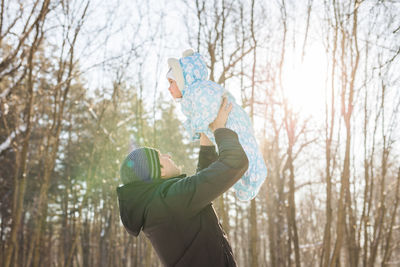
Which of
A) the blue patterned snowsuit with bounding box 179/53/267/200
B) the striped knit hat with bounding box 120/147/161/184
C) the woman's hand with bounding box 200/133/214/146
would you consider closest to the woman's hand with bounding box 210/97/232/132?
the blue patterned snowsuit with bounding box 179/53/267/200

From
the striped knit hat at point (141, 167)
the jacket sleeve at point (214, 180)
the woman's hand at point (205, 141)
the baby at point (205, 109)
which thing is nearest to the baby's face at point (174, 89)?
the baby at point (205, 109)

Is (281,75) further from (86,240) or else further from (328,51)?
(86,240)

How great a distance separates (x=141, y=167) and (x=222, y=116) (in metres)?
0.39

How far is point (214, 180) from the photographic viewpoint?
1.22 meters

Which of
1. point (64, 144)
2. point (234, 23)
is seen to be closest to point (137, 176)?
point (234, 23)

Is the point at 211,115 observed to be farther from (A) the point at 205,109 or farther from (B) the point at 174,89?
(B) the point at 174,89

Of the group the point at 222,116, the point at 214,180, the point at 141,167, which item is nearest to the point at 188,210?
the point at 214,180

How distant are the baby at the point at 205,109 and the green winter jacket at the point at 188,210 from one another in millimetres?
152

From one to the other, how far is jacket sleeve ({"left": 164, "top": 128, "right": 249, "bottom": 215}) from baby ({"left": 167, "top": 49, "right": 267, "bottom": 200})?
0.61 feet

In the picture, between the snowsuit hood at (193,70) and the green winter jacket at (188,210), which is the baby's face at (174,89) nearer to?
the snowsuit hood at (193,70)

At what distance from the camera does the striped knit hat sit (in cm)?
146

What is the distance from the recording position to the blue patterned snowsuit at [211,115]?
56.9 inches

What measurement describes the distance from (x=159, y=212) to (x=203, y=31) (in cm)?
431

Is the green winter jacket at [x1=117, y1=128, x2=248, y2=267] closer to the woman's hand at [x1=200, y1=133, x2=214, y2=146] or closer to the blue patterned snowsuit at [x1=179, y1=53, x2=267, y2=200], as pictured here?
the blue patterned snowsuit at [x1=179, y1=53, x2=267, y2=200]
